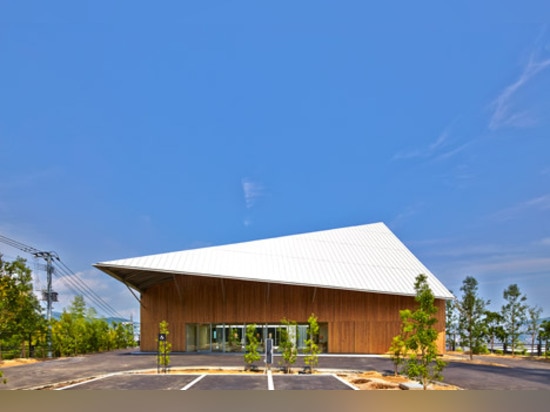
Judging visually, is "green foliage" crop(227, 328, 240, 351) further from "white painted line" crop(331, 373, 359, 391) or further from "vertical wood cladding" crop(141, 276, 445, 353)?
"white painted line" crop(331, 373, 359, 391)

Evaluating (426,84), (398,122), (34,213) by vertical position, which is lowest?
(34,213)

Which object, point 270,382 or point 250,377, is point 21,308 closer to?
point 250,377

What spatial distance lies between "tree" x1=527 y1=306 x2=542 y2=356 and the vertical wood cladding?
4012mm

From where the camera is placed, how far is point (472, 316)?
21.3 m

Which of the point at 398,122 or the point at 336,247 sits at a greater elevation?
the point at 398,122

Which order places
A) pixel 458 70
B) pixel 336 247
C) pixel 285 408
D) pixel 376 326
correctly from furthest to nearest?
1. pixel 336 247
2. pixel 376 326
3. pixel 458 70
4. pixel 285 408

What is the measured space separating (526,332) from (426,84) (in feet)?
46.3

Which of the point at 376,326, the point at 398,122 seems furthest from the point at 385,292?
the point at 398,122

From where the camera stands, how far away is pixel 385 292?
20.2 m

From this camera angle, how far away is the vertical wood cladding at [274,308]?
21.0 metres

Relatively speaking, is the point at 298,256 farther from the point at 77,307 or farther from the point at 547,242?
the point at 77,307

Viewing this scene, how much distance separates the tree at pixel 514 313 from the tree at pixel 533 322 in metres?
0.23

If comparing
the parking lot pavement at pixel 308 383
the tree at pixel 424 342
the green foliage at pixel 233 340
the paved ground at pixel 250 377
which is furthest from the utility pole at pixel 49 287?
the tree at pixel 424 342

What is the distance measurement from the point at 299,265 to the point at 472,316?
8120mm
